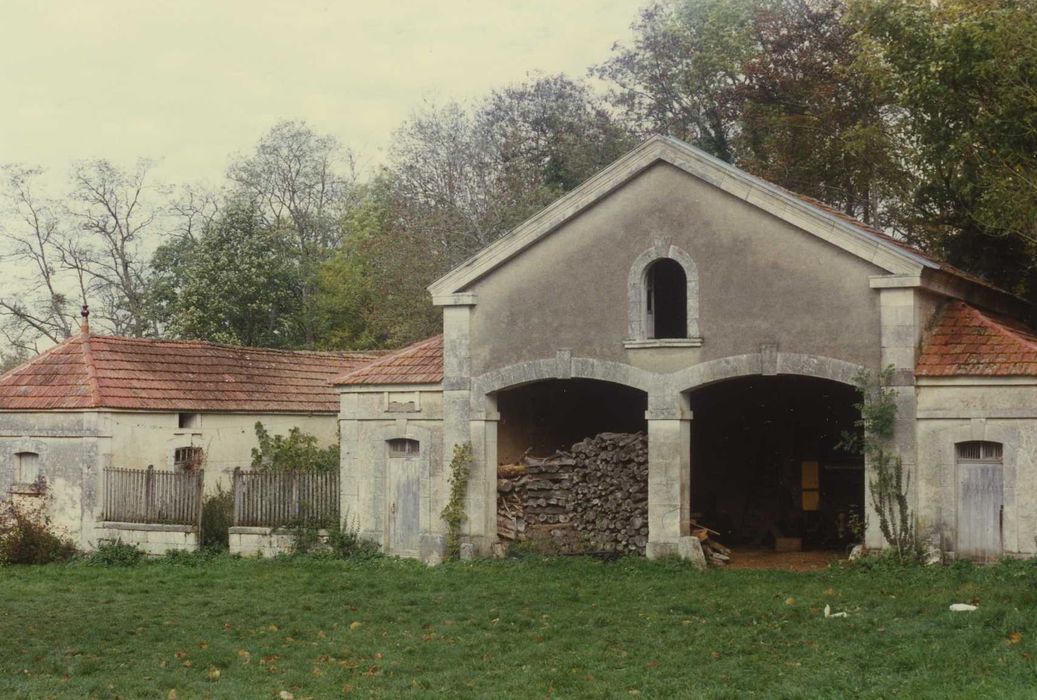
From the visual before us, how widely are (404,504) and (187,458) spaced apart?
257 inches

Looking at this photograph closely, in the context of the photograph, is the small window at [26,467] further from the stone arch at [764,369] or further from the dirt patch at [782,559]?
the dirt patch at [782,559]

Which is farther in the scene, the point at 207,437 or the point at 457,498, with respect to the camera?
the point at 207,437

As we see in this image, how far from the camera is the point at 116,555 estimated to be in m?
24.2

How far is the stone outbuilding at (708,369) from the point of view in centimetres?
1902

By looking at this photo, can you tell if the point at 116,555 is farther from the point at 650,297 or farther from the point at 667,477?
the point at 650,297

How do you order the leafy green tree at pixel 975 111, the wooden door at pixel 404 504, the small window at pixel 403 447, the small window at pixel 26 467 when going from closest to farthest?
the leafy green tree at pixel 975 111, the wooden door at pixel 404 504, the small window at pixel 403 447, the small window at pixel 26 467

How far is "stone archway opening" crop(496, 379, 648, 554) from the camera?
2162cm

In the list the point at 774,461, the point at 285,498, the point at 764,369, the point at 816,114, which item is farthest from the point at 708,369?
the point at 816,114

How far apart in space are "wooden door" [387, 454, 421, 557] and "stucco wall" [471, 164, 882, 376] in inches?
96.7

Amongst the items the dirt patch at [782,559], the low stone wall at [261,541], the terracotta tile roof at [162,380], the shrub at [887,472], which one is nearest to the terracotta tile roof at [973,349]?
the shrub at [887,472]

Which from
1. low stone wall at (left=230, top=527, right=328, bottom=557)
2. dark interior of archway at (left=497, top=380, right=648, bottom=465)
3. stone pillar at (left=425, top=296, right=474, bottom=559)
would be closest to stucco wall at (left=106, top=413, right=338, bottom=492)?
low stone wall at (left=230, top=527, right=328, bottom=557)

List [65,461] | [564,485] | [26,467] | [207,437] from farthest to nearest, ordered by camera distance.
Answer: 1. [207,437]
2. [26,467]
3. [65,461]
4. [564,485]

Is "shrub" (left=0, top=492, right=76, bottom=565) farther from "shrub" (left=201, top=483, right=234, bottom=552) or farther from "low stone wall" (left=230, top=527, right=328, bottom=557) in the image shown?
"low stone wall" (left=230, top=527, right=328, bottom=557)

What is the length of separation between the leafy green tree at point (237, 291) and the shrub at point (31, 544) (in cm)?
1927
